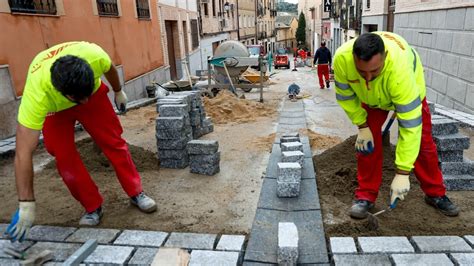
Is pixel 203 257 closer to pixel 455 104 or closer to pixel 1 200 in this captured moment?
pixel 1 200

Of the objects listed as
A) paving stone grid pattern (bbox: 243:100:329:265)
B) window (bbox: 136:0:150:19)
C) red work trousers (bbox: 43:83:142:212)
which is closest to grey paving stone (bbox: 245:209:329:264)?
paving stone grid pattern (bbox: 243:100:329:265)

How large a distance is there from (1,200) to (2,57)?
105 inches

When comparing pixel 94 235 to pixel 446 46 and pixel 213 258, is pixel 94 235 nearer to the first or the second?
pixel 213 258

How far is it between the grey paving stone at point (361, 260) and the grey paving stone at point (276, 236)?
9cm

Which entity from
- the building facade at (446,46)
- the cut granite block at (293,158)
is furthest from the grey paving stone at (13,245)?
the building facade at (446,46)

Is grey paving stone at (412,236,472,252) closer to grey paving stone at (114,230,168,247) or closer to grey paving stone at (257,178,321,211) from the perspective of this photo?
grey paving stone at (257,178,321,211)

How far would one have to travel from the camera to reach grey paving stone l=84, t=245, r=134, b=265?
2463 millimetres

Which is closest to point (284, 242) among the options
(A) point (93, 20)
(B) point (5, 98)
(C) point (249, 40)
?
(B) point (5, 98)

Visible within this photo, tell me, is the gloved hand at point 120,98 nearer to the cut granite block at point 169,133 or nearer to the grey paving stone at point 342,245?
the cut granite block at point 169,133

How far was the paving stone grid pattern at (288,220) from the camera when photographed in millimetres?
2492

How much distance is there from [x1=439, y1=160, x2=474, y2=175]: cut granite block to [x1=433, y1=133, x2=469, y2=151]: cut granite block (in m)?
0.15

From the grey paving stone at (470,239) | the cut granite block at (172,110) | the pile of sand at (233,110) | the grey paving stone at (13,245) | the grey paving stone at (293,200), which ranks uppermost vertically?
the cut granite block at (172,110)

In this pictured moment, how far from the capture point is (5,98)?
528 centimetres

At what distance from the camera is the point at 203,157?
13.1 ft
